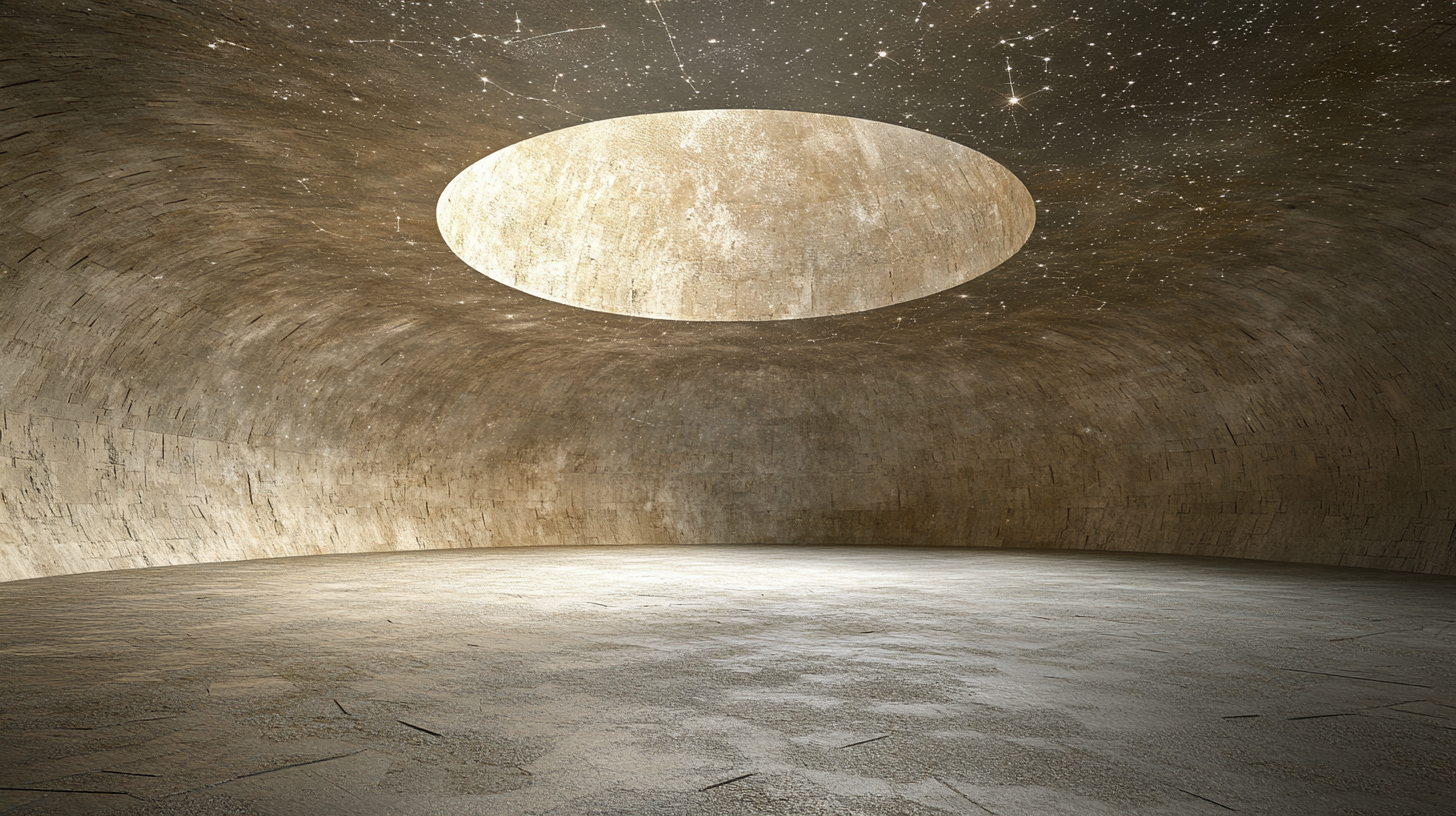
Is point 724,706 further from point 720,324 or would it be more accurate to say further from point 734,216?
point 720,324

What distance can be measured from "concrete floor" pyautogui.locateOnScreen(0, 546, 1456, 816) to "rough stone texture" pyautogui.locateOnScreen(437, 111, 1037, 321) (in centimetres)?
554

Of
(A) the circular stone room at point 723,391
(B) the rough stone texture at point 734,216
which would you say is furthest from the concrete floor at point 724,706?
(B) the rough stone texture at point 734,216

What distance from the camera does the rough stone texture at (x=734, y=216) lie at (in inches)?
464

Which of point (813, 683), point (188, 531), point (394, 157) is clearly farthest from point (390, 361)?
point (813, 683)

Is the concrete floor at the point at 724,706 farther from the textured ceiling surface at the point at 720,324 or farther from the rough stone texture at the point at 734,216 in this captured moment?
the rough stone texture at the point at 734,216

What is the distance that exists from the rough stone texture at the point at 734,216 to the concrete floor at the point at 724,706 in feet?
18.2

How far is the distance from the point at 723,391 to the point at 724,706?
15085 mm

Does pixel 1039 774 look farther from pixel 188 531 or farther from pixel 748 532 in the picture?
pixel 748 532

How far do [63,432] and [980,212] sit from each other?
11625mm

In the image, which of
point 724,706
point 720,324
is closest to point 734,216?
point 720,324

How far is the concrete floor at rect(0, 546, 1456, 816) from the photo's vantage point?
8.96ft

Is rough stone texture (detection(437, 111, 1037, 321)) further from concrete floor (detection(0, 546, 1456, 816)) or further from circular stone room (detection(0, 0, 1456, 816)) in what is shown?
concrete floor (detection(0, 546, 1456, 816))

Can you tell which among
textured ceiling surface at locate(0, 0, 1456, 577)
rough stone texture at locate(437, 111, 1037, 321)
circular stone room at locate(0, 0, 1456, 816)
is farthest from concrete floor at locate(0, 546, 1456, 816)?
rough stone texture at locate(437, 111, 1037, 321)

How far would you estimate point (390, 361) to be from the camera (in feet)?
47.8
